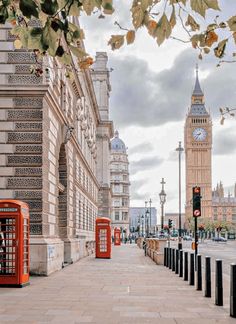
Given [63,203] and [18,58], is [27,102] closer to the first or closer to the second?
[18,58]

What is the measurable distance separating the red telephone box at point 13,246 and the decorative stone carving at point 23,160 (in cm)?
430

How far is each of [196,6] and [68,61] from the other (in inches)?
A: 62.8

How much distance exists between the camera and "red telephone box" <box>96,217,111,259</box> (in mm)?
36375

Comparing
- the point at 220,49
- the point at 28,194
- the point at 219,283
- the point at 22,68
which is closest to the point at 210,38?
the point at 220,49

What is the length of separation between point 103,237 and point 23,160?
1597 cm

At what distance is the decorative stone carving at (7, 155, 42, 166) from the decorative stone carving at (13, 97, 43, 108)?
1.70 metres

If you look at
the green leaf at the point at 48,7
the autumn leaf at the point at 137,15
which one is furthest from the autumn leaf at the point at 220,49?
the green leaf at the point at 48,7

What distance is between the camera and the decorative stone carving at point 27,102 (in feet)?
70.2

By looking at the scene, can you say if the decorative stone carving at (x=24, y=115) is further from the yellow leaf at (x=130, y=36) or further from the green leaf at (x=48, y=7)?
the green leaf at (x=48, y=7)

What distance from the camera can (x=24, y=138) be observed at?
21.2 m

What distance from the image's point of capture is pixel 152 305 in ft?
42.5

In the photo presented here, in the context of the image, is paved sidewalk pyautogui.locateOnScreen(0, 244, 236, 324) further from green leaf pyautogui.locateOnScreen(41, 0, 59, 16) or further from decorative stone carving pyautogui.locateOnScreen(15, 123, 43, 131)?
green leaf pyautogui.locateOnScreen(41, 0, 59, 16)

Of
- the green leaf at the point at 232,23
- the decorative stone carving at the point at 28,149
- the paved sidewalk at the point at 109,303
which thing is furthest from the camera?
the decorative stone carving at the point at 28,149

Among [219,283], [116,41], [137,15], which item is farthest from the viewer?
[219,283]
